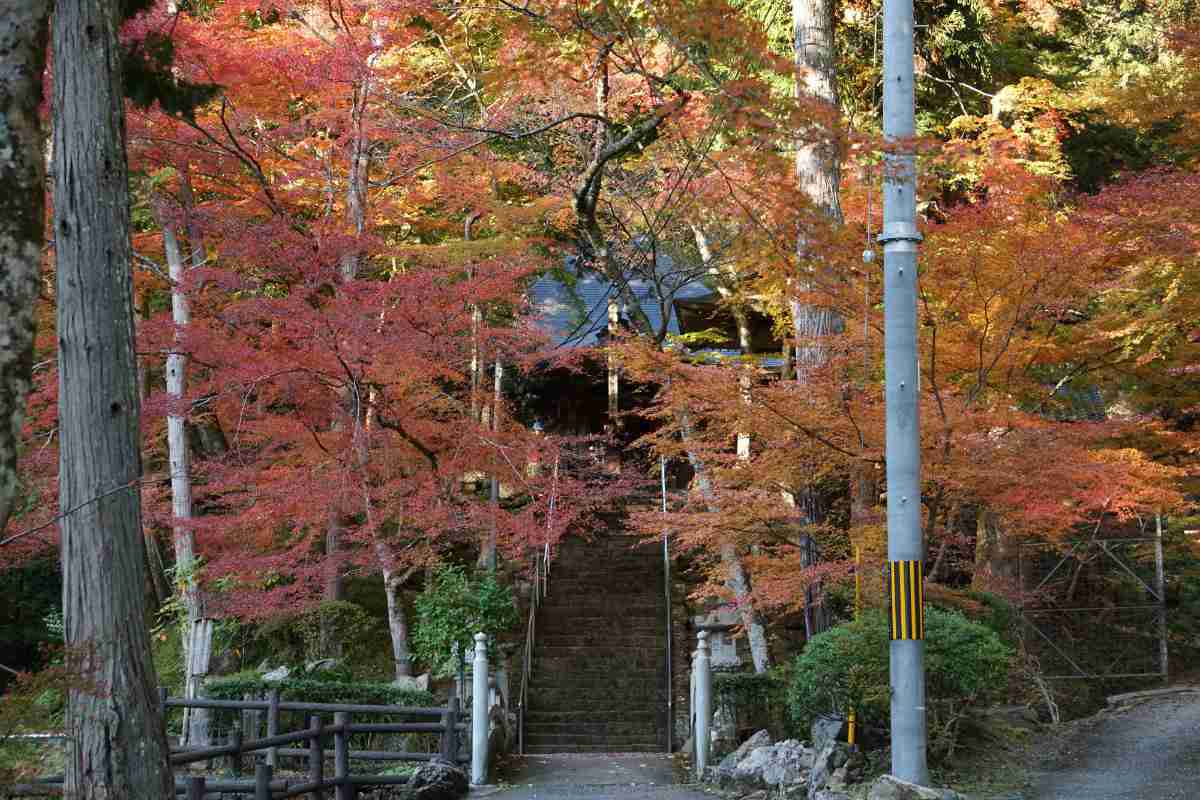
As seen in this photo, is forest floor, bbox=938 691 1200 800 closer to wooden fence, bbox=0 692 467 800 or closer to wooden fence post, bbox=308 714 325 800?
wooden fence, bbox=0 692 467 800

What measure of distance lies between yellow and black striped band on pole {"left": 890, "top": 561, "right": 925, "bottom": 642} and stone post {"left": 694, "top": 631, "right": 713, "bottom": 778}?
398cm

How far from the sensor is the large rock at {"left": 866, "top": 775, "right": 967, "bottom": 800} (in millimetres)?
8367

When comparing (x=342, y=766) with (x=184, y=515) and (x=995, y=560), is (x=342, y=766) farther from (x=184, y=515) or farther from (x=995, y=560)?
(x=995, y=560)

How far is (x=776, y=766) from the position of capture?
10625 millimetres

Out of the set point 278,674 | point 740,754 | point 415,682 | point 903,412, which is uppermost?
point 903,412

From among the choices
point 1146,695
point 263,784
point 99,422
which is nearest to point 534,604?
point 1146,695

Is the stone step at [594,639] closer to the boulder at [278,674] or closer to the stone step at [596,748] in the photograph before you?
the stone step at [596,748]

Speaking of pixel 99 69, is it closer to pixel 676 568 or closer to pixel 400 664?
pixel 400 664

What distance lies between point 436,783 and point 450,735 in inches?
30.7

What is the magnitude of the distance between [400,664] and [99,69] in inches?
399

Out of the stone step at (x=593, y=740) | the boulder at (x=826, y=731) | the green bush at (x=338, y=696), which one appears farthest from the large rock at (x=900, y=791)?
the stone step at (x=593, y=740)

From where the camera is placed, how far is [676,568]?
1923cm

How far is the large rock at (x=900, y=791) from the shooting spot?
8367mm

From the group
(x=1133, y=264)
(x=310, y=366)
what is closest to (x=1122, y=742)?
(x=1133, y=264)
